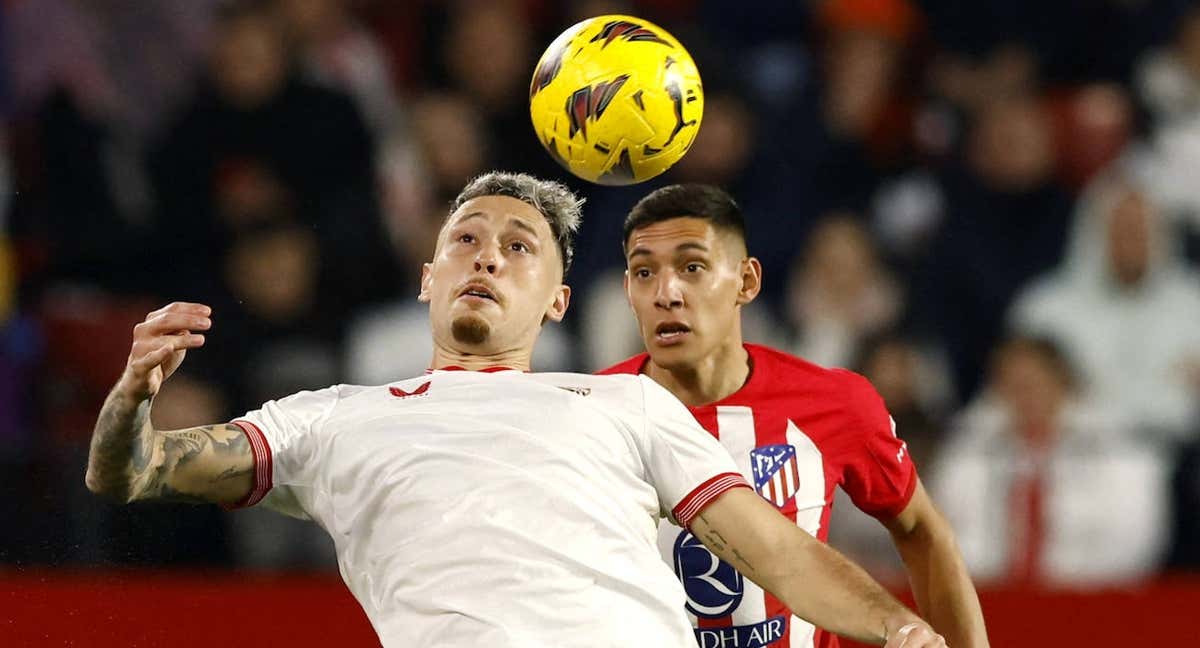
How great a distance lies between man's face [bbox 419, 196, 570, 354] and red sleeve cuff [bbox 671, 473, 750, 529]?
0.67 m

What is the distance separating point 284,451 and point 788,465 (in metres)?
1.31

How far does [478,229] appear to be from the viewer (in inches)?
168

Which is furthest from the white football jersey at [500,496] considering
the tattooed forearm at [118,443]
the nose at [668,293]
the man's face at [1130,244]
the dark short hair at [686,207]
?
the man's face at [1130,244]

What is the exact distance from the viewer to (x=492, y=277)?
4.20 meters

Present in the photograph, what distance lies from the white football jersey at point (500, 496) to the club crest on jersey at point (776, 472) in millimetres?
572

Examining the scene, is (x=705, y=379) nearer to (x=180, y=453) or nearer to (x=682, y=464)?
(x=682, y=464)

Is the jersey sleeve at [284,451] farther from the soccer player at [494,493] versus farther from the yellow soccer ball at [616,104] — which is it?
the yellow soccer ball at [616,104]

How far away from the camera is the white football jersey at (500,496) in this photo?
362cm

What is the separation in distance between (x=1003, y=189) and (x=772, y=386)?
3.32m

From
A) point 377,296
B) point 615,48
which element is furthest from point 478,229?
point 377,296

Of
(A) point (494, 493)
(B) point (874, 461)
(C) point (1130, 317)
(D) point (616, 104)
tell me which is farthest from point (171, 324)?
(C) point (1130, 317)

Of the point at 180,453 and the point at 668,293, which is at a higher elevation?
the point at 668,293

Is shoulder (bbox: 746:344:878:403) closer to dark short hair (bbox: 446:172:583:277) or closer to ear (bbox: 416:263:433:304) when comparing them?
dark short hair (bbox: 446:172:583:277)

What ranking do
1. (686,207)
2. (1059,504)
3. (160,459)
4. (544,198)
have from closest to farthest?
1. (160,459)
2. (544,198)
3. (686,207)
4. (1059,504)
